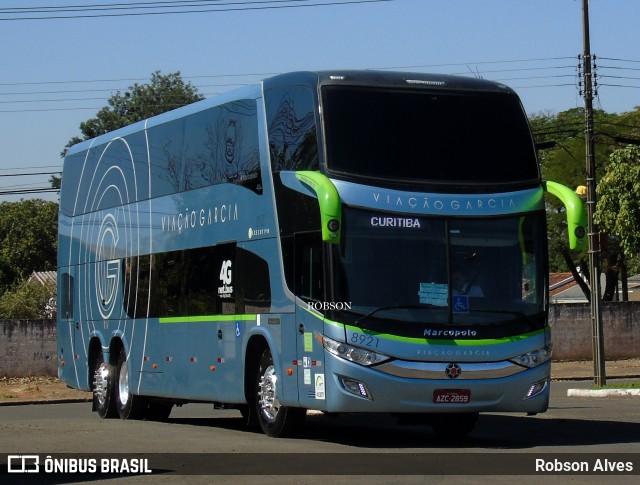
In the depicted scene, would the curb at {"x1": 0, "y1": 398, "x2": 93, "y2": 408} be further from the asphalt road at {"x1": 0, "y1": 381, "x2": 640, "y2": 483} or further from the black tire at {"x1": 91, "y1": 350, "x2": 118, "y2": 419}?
the asphalt road at {"x1": 0, "y1": 381, "x2": 640, "y2": 483}

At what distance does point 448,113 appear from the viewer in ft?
50.2

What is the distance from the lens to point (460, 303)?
14.7 metres

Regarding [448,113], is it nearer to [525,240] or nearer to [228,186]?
[525,240]

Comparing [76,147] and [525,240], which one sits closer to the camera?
[525,240]

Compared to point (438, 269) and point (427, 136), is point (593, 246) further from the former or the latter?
point (438, 269)

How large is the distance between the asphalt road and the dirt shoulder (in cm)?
1234

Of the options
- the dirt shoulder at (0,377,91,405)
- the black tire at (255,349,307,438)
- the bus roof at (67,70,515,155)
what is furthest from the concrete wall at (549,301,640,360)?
the bus roof at (67,70,515,155)

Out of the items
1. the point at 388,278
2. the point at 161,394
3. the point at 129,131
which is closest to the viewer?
the point at 388,278

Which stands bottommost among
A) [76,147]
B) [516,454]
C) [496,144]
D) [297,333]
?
[516,454]

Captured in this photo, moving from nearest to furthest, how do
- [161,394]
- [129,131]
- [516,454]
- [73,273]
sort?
[516,454] → [161,394] → [129,131] → [73,273]

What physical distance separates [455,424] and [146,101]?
77.4 m

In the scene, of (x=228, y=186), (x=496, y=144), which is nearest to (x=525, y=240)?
(x=496, y=144)

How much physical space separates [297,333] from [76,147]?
1093cm

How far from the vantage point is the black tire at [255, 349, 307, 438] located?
51.4ft
